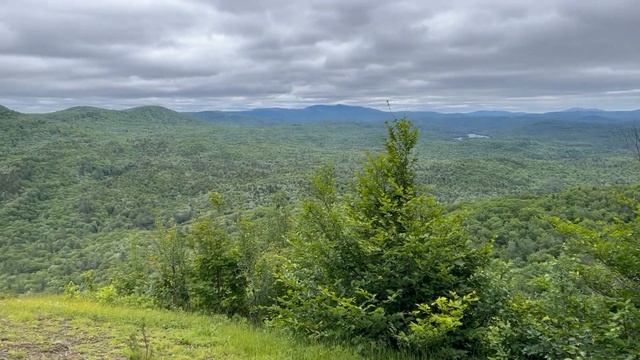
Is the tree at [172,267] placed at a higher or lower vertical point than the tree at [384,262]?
lower

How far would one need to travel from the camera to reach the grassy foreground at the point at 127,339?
6879 millimetres

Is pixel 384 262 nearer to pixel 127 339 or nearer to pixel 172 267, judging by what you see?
pixel 127 339

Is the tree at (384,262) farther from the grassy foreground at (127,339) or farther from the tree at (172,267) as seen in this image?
the tree at (172,267)

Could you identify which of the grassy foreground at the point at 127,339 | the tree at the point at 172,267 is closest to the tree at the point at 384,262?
the grassy foreground at the point at 127,339

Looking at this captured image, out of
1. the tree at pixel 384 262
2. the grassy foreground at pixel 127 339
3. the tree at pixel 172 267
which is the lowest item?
the tree at pixel 172 267

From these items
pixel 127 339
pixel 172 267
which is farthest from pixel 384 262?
pixel 172 267

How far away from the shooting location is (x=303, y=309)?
816 centimetres

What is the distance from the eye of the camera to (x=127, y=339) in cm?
781

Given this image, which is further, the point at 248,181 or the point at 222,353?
the point at 248,181

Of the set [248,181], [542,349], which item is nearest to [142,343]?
[542,349]

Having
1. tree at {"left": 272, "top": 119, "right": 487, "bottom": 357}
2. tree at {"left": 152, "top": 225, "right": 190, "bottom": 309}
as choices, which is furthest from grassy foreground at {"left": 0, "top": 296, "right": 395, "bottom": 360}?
tree at {"left": 152, "top": 225, "right": 190, "bottom": 309}

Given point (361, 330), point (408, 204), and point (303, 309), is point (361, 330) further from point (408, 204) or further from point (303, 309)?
point (408, 204)

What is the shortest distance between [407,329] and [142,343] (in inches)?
171

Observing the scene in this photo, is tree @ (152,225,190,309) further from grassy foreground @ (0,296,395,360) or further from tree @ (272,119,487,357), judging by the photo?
tree @ (272,119,487,357)
